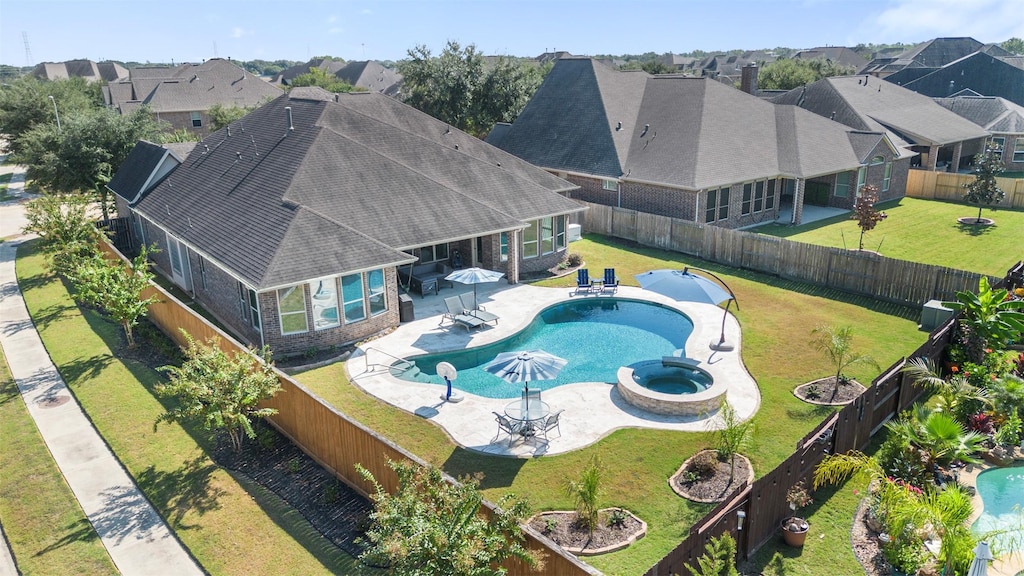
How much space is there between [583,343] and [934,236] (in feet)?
70.2

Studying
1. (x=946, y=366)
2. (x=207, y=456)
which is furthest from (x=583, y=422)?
(x=946, y=366)

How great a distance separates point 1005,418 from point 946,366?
300cm

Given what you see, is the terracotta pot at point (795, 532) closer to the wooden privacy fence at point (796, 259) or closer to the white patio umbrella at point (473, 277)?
the white patio umbrella at point (473, 277)

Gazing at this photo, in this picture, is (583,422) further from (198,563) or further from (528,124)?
(528,124)

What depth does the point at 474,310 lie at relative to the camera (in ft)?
74.5

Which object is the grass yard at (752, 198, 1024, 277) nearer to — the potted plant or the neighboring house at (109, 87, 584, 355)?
the neighboring house at (109, 87, 584, 355)

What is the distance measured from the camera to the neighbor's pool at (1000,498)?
1202 cm

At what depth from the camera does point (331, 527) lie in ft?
40.2

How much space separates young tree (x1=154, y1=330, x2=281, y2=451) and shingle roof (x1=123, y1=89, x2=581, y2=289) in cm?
452

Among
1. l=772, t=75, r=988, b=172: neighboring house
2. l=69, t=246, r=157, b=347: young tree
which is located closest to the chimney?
l=772, t=75, r=988, b=172: neighboring house

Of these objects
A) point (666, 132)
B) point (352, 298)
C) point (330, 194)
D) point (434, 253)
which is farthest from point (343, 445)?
point (666, 132)

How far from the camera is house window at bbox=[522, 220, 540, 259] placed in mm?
27509

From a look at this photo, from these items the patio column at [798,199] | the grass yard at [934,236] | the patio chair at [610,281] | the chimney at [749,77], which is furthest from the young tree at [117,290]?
the chimney at [749,77]

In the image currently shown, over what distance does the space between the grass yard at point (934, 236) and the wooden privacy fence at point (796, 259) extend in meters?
5.63
